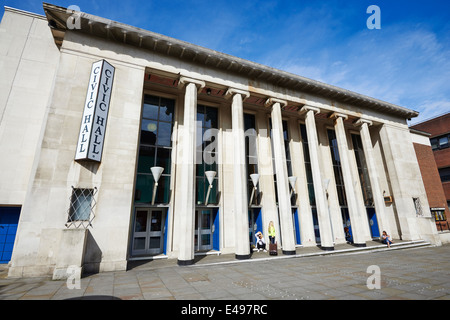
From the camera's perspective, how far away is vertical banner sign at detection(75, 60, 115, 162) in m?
9.23

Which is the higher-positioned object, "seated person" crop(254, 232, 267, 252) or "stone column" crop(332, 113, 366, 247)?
"stone column" crop(332, 113, 366, 247)

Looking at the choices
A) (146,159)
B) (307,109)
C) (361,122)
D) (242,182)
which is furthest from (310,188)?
(146,159)

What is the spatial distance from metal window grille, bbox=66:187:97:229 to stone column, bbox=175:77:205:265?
12.8 ft

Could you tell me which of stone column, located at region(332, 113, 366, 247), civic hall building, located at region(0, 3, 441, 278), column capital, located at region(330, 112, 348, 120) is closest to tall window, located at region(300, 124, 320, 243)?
civic hall building, located at region(0, 3, 441, 278)

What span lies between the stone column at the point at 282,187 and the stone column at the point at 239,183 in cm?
236

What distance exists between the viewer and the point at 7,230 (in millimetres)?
10125

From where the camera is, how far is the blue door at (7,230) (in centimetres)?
995

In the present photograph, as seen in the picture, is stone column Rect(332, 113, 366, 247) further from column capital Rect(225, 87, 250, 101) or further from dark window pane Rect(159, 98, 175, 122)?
dark window pane Rect(159, 98, 175, 122)

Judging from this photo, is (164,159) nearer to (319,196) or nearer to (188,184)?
(188,184)

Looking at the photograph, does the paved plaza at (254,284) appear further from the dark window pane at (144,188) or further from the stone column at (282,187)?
the dark window pane at (144,188)

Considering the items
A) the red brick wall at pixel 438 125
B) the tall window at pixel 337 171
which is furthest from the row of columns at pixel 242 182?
the red brick wall at pixel 438 125

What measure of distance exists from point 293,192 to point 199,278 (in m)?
10.6

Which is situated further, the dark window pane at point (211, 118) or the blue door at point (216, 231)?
the dark window pane at point (211, 118)
